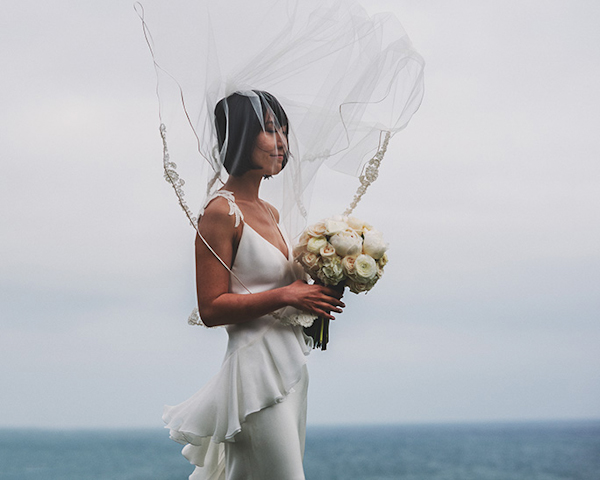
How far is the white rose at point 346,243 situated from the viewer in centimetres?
271

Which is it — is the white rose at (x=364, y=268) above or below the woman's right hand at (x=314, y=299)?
above

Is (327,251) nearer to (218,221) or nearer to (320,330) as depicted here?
(320,330)

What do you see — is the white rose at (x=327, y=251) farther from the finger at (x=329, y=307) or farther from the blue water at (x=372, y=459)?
the blue water at (x=372, y=459)

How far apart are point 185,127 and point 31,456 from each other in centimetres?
2768

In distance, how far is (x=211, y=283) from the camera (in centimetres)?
275

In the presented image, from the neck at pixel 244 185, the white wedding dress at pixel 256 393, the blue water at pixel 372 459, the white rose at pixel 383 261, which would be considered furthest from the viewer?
the blue water at pixel 372 459

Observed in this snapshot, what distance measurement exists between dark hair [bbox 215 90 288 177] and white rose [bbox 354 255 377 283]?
2.02 ft

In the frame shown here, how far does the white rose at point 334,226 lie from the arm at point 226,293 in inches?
8.8

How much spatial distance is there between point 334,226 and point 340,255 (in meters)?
0.12

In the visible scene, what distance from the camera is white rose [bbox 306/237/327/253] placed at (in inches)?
108

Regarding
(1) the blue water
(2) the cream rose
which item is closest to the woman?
(2) the cream rose

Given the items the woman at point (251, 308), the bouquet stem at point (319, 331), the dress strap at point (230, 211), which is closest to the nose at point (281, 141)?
the woman at point (251, 308)

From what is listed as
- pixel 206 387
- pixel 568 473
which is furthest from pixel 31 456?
pixel 206 387

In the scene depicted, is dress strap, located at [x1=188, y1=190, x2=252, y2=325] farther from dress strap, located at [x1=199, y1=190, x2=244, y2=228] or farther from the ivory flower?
the ivory flower
